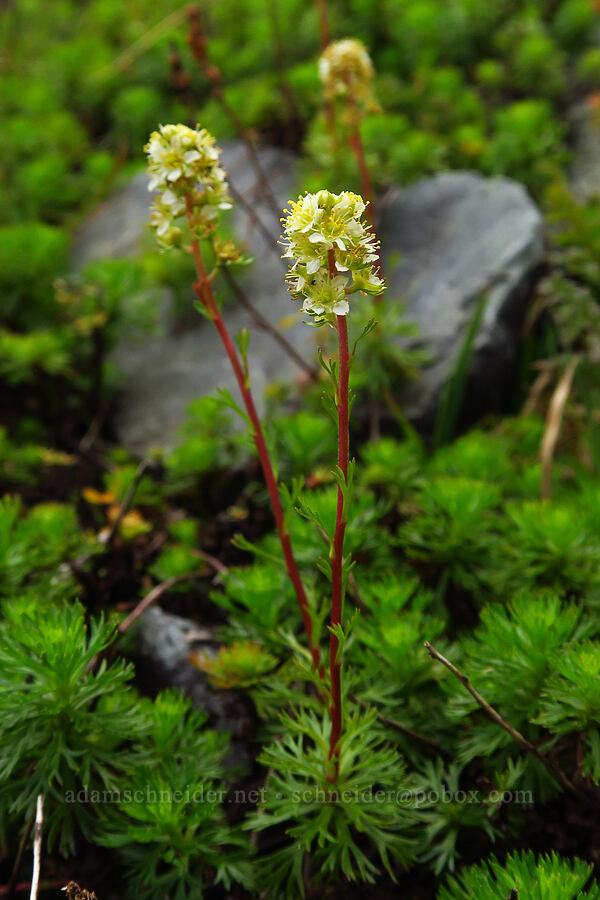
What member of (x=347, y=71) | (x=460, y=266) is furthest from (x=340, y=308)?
(x=460, y=266)

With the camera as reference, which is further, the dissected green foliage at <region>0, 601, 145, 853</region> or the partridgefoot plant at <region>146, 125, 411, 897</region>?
the dissected green foliage at <region>0, 601, 145, 853</region>

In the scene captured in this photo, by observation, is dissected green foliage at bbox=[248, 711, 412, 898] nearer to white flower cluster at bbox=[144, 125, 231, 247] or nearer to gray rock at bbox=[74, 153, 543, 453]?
white flower cluster at bbox=[144, 125, 231, 247]

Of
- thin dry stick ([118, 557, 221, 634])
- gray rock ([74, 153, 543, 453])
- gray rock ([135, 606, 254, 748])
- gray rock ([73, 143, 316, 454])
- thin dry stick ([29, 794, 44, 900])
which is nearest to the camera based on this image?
thin dry stick ([29, 794, 44, 900])

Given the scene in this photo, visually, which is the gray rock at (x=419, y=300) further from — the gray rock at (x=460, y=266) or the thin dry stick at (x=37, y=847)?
the thin dry stick at (x=37, y=847)

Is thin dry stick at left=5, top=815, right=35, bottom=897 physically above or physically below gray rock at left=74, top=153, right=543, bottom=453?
below

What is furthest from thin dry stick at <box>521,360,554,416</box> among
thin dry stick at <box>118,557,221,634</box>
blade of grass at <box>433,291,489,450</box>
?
thin dry stick at <box>118,557,221,634</box>

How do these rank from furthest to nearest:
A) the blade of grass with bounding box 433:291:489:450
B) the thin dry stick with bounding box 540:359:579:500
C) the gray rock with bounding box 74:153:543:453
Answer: the gray rock with bounding box 74:153:543:453 < the blade of grass with bounding box 433:291:489:450 < the thin dry stick with bounding box 540:359:579:500

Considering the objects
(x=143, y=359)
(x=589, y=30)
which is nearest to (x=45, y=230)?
(x=143, y=359)

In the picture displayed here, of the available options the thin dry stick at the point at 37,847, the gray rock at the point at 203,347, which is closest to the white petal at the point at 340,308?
the thin dry stick at the point at 37,847

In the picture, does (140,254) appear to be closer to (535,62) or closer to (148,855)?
(535,62)
